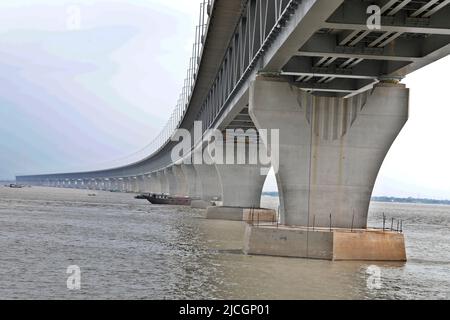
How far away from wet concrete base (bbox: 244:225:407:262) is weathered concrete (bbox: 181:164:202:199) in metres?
90.9

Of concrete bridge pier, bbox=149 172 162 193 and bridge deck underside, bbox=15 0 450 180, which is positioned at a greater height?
bridge deck underside, bbox=15 0 450 180

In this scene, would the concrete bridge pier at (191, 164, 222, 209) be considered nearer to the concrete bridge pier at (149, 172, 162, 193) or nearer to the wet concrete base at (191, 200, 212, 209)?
the wet concrete base at (191, 200, 212, 209)

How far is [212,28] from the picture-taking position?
124ft

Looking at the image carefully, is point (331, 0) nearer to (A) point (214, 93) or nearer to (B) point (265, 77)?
(B) point (265, 77)

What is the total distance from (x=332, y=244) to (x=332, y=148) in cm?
470

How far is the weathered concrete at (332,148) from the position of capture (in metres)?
31.8

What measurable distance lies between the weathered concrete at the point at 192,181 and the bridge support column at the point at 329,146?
90.0 meters

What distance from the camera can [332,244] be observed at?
3000 centimetres

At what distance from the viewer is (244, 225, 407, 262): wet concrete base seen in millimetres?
30062
